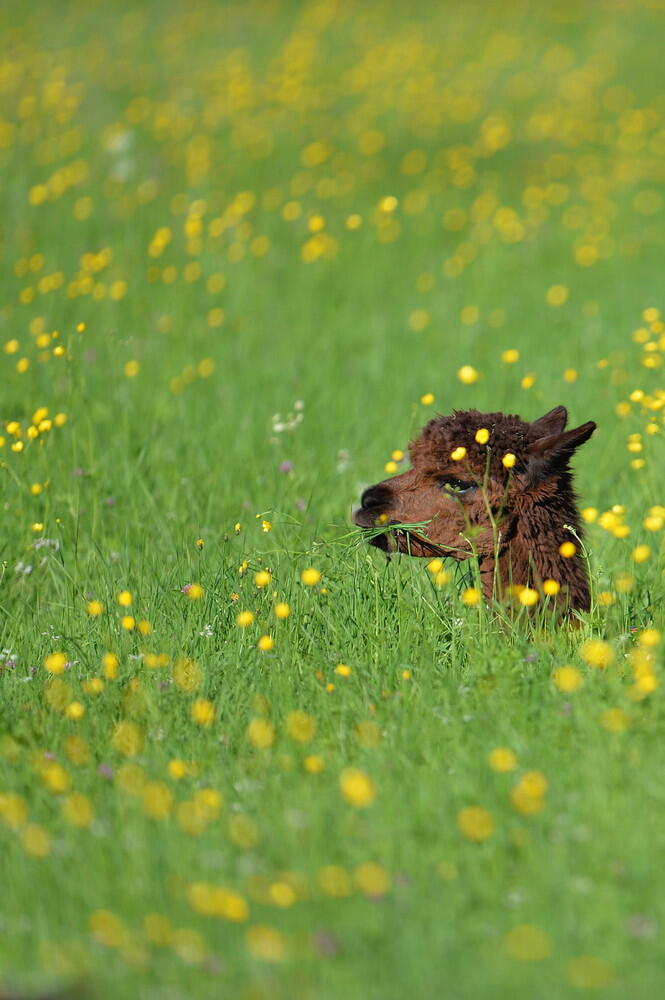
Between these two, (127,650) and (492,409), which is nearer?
(127,650)

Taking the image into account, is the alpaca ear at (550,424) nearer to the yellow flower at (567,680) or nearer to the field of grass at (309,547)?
the field of grass at (309,547)

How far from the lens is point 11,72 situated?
1490cm

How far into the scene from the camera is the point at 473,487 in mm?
5180

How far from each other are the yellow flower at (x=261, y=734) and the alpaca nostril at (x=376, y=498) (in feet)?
4.11

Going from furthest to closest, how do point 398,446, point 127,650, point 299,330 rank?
point 299,330, point 398,446, point 127,650

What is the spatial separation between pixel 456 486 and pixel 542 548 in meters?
0.47

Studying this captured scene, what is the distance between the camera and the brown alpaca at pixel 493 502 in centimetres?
504

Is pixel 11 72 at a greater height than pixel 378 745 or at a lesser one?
greater

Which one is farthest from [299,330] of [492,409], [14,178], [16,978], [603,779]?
[16,978]

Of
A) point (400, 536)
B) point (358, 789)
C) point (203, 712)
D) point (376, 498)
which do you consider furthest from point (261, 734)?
point (376, 498)

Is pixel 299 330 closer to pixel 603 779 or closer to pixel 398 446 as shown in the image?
pixel 398 446

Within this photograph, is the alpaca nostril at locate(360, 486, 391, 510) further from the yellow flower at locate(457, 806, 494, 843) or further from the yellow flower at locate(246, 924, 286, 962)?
the yellow flower at locate(246, 924, 286, 962)

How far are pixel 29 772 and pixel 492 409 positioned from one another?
466 centimetres

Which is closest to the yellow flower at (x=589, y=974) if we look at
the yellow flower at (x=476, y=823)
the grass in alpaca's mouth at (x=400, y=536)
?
the yellow flower at (x=476, y=823)
